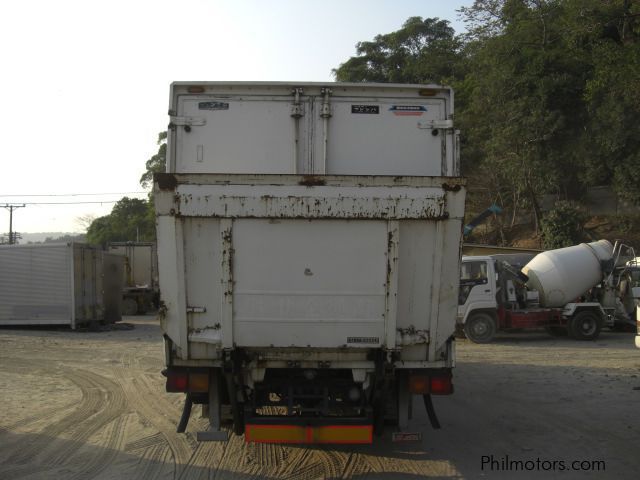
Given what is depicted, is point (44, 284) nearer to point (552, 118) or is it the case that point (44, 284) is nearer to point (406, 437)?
point (406, 437)

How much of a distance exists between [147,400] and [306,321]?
16.1 feet

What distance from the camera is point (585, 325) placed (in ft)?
54.4

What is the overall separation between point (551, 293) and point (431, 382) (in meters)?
12.8

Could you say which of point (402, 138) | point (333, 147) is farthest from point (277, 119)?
point (402, 138)

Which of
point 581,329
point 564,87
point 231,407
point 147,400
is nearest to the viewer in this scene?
point 231,407

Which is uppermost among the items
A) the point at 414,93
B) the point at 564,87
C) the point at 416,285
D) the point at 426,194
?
the point at 564,87

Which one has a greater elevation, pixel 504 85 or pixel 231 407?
pixel 504 85

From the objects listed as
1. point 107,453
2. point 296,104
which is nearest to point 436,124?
point 296,104

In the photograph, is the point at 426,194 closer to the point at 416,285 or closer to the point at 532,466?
the point at 416,285

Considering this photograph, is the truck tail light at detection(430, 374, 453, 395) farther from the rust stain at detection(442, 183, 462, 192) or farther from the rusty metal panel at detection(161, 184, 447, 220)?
the rust stain at detection(442, 183, 462, 192)

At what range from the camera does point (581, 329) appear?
54.3ft

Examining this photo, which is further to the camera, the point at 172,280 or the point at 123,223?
the point at 123,223

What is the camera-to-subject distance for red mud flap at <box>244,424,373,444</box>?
509 cm

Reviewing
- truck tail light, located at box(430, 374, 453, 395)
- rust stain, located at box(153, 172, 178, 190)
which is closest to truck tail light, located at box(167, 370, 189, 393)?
rust stain, located at box(153, 172, 178, 190)
